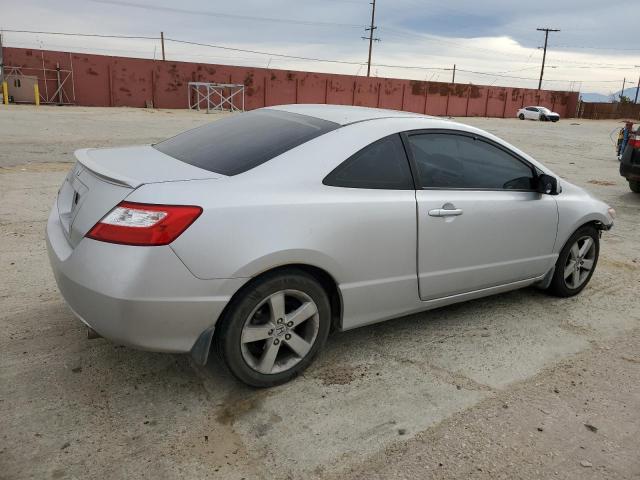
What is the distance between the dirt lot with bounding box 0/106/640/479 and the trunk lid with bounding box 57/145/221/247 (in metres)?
0.85

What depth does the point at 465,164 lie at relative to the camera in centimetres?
373

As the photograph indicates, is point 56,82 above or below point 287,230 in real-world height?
above

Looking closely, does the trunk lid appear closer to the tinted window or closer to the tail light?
the tail light

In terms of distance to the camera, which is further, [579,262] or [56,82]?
[56,82]

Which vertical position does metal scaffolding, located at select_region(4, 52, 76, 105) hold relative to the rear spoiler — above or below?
above

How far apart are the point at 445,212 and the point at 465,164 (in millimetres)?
480

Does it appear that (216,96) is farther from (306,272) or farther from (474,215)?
(306,272)

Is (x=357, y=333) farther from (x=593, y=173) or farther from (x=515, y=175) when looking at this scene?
(x=593, y=173)

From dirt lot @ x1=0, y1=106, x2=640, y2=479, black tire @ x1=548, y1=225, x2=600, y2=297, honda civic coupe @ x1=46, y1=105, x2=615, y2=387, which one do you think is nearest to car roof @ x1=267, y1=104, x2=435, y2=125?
honda civic coupe @ x1=46, y1=105, x2=615, y2=387

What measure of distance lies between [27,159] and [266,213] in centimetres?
941

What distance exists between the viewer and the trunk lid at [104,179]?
2699 millimetres

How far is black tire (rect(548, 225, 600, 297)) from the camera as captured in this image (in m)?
4.43

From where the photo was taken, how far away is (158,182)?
2695mm

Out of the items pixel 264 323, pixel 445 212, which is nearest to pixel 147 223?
pixel 264 323
